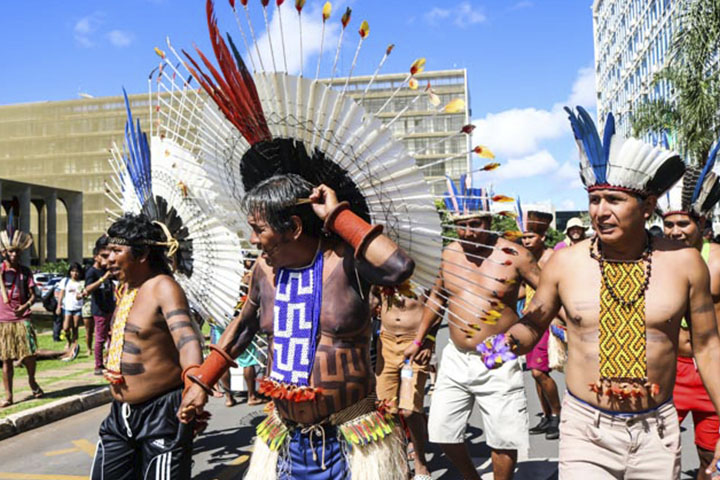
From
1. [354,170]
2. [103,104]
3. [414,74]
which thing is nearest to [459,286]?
[354,170]

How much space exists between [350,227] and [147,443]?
1801 millimetres

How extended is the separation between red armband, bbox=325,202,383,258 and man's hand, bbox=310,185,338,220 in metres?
0.04

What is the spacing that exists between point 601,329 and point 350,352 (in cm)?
113

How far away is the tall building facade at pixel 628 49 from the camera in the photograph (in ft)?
154

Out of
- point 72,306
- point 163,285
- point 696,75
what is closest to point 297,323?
point 163,285

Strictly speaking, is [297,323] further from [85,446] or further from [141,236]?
[85,446]

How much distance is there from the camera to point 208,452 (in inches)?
245

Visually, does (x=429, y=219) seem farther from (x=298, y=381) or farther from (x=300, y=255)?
(x=298, y=381)

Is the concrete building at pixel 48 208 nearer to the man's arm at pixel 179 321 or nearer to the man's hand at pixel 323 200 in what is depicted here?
the man's arm at pixel 179 321

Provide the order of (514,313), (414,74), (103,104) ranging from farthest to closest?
(103,104), (514,313), (414,74)

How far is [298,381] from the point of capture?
2.84 metres

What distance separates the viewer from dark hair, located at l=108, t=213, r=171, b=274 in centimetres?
378

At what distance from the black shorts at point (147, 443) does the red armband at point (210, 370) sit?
58 cm

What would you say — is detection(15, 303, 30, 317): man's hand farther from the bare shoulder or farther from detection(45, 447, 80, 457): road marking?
the bare shoulder
